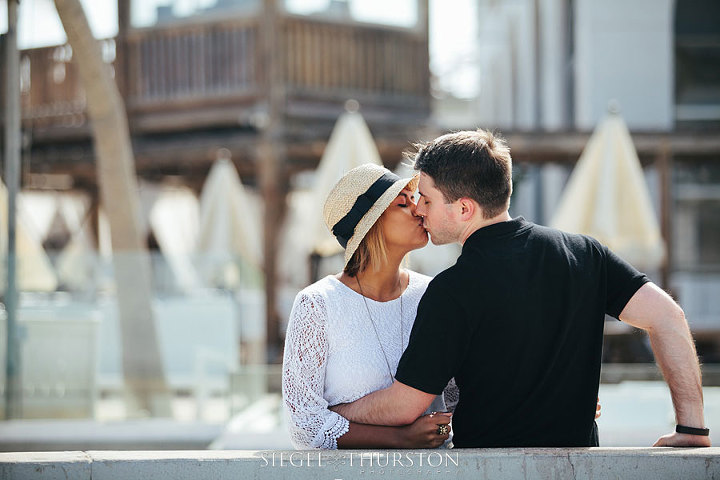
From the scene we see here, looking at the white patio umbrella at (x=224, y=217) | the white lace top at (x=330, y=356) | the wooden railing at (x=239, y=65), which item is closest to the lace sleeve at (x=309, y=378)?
the white lace top at (x=330, y=356)

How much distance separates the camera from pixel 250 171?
11891 mm

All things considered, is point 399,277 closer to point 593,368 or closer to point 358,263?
point 358,263

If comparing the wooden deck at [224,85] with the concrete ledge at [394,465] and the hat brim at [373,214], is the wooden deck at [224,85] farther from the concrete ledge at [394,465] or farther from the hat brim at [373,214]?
the concrete ledge at [394,465]

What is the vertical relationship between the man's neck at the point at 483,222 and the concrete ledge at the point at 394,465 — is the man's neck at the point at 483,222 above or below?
above

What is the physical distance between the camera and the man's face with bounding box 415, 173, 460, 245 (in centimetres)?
218

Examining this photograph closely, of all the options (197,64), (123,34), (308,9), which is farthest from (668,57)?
(123,34)

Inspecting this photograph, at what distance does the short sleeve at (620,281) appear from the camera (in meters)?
2.19

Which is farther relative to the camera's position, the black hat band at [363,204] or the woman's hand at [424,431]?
the black hat band at [363,204]

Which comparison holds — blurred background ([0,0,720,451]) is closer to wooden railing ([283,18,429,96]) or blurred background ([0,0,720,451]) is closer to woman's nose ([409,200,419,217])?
wooden railing ([283,18,429,96])

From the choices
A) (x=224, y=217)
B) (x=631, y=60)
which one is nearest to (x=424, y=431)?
(x=224, y=217)

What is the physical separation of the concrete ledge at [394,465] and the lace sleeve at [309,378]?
0.14 metres

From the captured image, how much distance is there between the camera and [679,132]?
364 inches

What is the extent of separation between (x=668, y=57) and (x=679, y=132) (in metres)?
2.24

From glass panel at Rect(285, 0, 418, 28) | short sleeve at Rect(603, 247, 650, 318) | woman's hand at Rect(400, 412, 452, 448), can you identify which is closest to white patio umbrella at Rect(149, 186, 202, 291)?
glass panel at Rect(285, 0, 418, 28)
